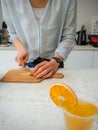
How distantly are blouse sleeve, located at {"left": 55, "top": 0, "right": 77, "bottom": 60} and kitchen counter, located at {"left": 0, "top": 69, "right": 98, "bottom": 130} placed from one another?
7.0 inches

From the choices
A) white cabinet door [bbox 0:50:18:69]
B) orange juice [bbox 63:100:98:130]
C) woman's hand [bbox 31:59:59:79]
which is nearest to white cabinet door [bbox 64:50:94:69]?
white cabinet door [bbox 0:50:18:69]

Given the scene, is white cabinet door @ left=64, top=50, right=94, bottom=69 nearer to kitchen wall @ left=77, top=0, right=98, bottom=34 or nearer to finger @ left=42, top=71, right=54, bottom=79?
kitchen wall @ left=77, top=0, right=98, bottom=34

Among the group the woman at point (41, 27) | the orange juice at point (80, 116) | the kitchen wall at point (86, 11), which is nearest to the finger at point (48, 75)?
the woman at point (41, 27)

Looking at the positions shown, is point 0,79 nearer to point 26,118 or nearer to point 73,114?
point 26,118

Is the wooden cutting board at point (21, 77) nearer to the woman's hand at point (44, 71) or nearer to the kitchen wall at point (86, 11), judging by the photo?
the woman's hand at point (44, 71)

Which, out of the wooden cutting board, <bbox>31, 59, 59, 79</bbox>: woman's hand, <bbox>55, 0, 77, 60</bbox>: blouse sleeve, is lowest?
the wooden cutting board

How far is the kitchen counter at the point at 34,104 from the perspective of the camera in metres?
0.48

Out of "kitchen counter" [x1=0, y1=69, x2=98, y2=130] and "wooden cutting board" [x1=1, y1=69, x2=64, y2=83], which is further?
"wooden cutting board" [x1=1, y1=69, x2=64, y2=83]

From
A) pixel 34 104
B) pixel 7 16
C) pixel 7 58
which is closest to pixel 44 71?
pixel 34 104

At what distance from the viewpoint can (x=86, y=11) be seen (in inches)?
80.4

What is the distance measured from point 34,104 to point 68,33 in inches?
23.1

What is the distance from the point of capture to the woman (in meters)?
0.97

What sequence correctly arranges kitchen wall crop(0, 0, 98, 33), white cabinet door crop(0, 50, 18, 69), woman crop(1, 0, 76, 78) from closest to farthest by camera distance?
woman crop(1, 0, 76, 78)
white cabinet door crop(0, 50, 18, 69)
kitchen wall crop(0, 0, 98, 33)

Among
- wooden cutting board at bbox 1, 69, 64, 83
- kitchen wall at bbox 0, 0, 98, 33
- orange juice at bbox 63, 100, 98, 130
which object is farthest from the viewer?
kitchen wall at bbox 0, 0, 98, 33
